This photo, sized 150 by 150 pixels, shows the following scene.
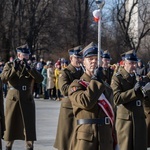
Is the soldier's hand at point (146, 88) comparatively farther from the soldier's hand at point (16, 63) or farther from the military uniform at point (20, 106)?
the soldier's hand at point (16, 63)

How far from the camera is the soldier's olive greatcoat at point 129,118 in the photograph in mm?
7945

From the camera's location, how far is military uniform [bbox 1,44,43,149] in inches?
370

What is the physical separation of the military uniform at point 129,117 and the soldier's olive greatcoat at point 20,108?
195cm

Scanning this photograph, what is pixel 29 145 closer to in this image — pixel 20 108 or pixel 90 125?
pixel 20 108

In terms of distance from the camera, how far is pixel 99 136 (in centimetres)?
565

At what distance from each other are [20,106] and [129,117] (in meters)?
2.41

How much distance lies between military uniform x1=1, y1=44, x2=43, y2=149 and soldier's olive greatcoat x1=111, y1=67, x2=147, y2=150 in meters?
1.92

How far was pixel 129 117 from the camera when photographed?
8.02 meters

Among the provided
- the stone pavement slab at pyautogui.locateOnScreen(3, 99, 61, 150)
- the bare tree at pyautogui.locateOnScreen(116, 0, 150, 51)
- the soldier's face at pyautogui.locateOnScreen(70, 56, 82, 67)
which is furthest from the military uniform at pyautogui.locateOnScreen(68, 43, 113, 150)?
the bare tree at pyautogui.locateOnScreen(116, 0, 150, 51)

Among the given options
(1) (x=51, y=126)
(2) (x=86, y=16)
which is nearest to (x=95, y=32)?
Result: (2) (x=86, y=16)

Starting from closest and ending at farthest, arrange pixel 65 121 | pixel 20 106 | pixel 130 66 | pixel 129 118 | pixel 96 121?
pixel 96 121 < pixel 129 118 < pixel 130 66 < pixel 65 121 < pixel 20 106

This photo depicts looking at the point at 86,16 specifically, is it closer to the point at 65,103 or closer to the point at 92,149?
the point at 65,103

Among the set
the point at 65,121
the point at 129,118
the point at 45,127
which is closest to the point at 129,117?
the point at 129,118

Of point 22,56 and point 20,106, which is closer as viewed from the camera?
point 22,56
